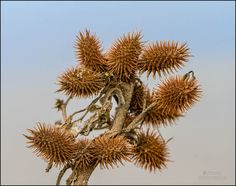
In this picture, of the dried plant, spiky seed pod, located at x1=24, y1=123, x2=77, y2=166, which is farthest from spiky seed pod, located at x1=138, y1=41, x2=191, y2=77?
spiky seed pod, located at x1=24, y1=123, x2=77, y2=166

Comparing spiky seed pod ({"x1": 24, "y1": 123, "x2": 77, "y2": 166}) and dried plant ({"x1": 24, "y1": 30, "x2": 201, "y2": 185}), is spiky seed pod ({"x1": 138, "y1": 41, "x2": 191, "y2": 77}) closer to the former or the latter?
dried plant ({"x1": 24, "y1": 30, "x2": 201, "y2": 185})

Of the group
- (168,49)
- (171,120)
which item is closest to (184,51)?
(168,49)

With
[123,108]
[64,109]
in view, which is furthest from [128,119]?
[64,109]

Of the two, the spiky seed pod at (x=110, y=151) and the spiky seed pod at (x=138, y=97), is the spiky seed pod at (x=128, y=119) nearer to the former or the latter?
the spiky seed pod at (x=138, y=97)

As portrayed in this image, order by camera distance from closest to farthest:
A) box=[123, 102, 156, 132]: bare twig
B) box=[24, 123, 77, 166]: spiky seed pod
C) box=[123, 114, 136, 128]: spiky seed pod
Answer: box=[24, 123, 77, 166]: spiky seed pod
box=[123, 102, 156, 132]: bare twig
box=[123, 114, 136, 128]: spiky seed pod

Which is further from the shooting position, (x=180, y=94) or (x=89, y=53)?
(x=89, y=53)

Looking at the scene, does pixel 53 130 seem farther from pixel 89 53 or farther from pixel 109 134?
pixel 89 53

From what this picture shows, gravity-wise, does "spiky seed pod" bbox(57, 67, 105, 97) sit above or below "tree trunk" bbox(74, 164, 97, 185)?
above
